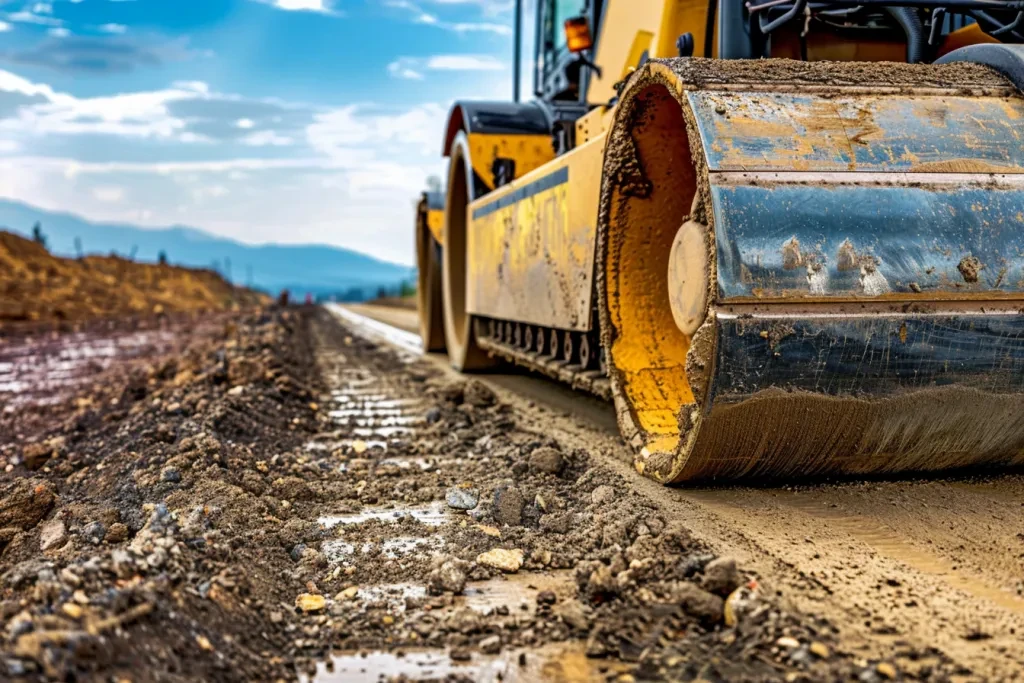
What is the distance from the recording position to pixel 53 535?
328 centimetres

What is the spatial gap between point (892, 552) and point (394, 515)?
5.64 ft

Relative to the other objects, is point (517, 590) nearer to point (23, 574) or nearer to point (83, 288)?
point (23, 574)

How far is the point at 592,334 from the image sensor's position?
4648 millimetres

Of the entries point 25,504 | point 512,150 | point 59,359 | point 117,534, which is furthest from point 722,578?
point 59,359

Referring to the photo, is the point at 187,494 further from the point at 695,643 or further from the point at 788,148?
the point at 788,148

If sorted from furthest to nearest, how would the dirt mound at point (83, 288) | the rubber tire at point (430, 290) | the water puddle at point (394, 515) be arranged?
the dirt mound at point (83, 288)
the rubber tire at point (430, 290)
the water puddle at point (394, 515)

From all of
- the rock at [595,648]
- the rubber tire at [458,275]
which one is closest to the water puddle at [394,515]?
the rock at [595,648]

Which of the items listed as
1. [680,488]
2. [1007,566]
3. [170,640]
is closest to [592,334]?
[680,488]

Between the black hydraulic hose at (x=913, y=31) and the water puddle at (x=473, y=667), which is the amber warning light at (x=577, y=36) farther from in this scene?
the water puddle at (x=473, y=667)

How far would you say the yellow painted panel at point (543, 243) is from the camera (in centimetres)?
435

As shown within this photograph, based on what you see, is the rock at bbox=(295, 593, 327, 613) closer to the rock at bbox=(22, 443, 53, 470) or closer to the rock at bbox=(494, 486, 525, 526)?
the rock at bbox=(494, 486, 525, 526)

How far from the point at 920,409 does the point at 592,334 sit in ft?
6.19

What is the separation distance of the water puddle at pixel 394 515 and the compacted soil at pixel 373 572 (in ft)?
0.05

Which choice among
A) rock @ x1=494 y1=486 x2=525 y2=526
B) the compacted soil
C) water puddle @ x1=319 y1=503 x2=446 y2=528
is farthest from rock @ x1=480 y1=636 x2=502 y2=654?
water puddle @ x1=319 y1=503 x2=446 y2=528
